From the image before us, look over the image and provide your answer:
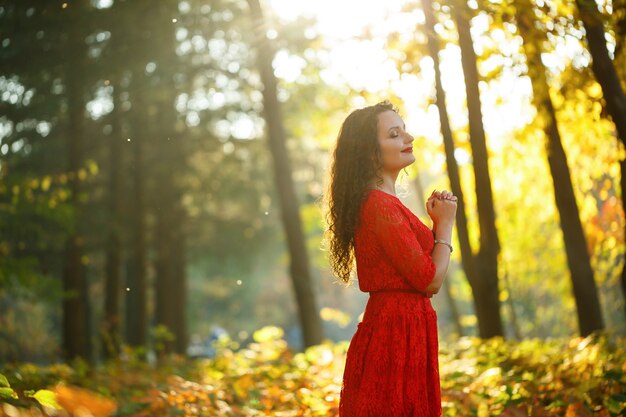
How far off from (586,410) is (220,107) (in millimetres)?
15861

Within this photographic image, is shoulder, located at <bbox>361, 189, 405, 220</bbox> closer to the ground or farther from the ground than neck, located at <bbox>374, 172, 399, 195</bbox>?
closer to the ground

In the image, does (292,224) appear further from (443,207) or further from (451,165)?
(443,207)

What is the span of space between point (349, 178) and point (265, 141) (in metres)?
17.7

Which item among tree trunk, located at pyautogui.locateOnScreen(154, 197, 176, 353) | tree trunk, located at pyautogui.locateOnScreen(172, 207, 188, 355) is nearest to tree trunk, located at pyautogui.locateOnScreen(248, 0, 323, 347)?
tree trunk, located at pyautogui.locateOnScreen(154, 197, 176, 353)

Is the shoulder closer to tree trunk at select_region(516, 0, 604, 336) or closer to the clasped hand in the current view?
the clasped hand

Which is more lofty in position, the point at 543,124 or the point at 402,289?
the point at 543,124

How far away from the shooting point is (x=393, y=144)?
13.1 ft

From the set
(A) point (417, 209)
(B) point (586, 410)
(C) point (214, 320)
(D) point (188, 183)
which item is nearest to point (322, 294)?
(C) point (214, 320)

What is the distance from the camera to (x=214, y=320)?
4819 cm

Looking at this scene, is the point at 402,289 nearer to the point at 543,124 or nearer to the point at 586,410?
the point at 586,410

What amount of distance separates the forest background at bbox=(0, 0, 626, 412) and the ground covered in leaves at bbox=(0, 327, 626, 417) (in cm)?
120

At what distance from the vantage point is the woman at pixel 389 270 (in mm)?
3754

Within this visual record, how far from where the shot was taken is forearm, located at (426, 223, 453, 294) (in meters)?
3.76

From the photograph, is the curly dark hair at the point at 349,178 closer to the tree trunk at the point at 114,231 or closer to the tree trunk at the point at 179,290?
the tree trunk at the point at 114,231
